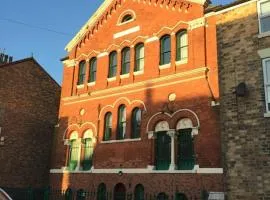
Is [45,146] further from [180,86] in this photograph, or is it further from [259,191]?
[259,191]

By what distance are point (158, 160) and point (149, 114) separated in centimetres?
272

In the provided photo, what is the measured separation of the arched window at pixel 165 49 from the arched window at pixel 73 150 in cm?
811

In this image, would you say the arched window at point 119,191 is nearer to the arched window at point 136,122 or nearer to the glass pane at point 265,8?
the arched window at point 136,122

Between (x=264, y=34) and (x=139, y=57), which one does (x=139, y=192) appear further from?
(x=264, y=34)

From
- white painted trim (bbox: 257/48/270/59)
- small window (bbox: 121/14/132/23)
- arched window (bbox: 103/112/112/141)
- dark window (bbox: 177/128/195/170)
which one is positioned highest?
small window (bbox: 121/14/132/23)

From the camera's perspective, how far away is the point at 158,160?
19.8 meters

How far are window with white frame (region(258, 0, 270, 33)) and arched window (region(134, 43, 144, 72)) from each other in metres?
8.50

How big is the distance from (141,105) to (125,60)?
385 cm

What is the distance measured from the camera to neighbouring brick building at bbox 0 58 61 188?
2392 cm

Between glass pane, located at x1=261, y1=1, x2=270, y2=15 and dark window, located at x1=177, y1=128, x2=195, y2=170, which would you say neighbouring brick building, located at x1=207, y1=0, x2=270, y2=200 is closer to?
glass pane, located at x1=261, y1=1, x2=270, y2=15

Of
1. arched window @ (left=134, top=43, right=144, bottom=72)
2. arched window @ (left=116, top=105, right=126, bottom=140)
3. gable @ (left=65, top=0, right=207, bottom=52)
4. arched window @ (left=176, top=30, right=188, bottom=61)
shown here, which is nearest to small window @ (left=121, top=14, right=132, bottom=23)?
gable @ (left=65, top=0, right=207, bottom=52)

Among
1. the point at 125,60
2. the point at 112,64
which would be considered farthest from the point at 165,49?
the point at 112,64

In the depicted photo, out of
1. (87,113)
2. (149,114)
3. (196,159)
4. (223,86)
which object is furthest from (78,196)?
(223,86)

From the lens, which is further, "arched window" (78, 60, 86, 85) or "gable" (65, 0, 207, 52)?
"arched window" (78, 60, 86, 85)
